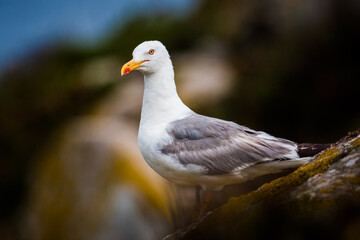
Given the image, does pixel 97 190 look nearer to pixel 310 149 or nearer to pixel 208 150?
pixel 208 150

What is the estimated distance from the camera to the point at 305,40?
9.91m

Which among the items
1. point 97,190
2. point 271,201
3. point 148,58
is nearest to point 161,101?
point 148,58

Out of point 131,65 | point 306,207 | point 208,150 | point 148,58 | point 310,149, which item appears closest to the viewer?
point 306,207

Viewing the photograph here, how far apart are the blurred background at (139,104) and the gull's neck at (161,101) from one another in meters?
0.77

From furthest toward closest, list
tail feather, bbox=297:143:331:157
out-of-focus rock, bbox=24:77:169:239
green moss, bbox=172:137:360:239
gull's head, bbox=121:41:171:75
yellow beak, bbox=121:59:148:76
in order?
out-of-focus rock, bbox=24:77:169:239 → gull's head, bbox=121:41:171:75 → yellow beak, bbox=121:59:148:76 → tail feather, bbox=297:143:331:157 → green moss, bbox=172:137:360:239

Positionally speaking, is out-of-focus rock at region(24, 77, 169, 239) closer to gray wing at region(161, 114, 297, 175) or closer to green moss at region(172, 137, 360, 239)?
gray wing at region(161, 114, 297, 175)

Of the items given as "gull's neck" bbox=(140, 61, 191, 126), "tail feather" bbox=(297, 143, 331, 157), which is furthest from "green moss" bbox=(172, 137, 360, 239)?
"gull's neck" bbox=(140, 61, 191, 126)

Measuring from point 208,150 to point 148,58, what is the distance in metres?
1.12

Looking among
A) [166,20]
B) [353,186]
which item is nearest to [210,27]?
[166,20]

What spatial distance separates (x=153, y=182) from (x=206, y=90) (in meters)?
2.69

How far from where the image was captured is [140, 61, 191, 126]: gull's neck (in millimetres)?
4449

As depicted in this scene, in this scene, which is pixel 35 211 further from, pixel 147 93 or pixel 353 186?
pixel 353 186

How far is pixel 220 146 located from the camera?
4117mm

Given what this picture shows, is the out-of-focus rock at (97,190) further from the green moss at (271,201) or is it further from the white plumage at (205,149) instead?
the green moss at (271,201)
